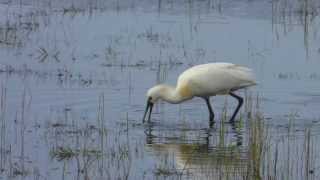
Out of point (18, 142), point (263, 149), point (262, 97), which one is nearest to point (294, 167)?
point (263, 149)

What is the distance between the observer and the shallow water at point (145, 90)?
32.4 feet

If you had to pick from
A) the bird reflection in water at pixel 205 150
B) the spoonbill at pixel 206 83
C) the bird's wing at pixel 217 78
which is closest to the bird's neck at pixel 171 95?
the spoonbill at pixel 206 83

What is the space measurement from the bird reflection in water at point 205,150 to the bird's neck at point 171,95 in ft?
2.32

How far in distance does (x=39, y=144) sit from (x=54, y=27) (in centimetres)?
725

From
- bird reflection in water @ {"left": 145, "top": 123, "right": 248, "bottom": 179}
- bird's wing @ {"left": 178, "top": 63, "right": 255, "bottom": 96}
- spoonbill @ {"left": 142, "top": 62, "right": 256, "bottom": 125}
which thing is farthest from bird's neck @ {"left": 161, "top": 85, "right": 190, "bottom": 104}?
bird reflection in water @ {"left": 145, "top": 123, "right": 248, "bottom": 179}

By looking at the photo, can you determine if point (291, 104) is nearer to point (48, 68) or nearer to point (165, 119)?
point (165, 119)

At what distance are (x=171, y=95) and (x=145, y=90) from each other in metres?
0.94

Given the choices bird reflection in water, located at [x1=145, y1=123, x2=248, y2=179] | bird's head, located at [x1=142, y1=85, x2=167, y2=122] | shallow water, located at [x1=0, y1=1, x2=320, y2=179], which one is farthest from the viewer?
bird's head, located at [x1=142, y1=85, x2=167, y2=122]

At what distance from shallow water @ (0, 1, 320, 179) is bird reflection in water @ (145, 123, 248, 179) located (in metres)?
0.02

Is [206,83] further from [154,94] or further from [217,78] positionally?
[154,94]

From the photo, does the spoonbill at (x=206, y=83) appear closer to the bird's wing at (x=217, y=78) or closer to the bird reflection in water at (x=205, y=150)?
the bird's wing at (x=217, y=78)

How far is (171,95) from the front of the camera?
42.2 feet

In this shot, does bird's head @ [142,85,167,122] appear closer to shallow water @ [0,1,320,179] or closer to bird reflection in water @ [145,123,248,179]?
shallow water @ [0,1,320,179]

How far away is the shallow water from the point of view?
988cm
